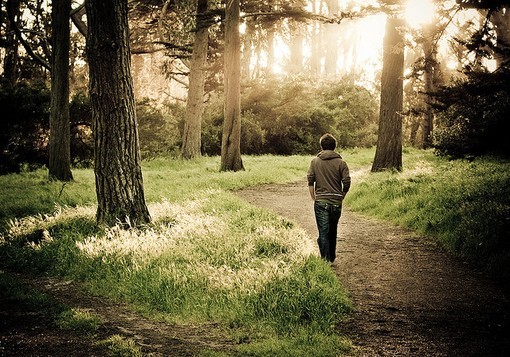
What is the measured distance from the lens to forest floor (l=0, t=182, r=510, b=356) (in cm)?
347

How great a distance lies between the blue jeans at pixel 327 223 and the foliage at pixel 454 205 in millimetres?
2248

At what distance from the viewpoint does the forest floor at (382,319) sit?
3.47m

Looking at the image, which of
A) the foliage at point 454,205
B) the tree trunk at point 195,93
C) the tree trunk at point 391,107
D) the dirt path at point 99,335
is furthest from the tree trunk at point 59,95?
the tree trunk at point 391,107

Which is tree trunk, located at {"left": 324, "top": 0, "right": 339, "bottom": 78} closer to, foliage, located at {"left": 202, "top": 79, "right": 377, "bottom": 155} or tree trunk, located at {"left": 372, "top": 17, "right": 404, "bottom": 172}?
foliage, located at {"left": 202, "top": 79, "right": 377, "bottom": 155}

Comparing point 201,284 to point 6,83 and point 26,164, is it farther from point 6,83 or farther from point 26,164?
point 6,83

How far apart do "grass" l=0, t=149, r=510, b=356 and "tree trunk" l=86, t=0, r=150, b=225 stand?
0.62 meters

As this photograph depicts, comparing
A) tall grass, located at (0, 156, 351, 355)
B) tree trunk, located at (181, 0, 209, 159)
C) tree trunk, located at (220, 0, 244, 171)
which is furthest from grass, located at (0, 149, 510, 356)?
tree trunk, located at (181, 0, 209, 159)

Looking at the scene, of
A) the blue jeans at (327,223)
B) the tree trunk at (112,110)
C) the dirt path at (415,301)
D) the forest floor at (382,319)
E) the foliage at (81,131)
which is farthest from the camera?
the foliage at (81,131)

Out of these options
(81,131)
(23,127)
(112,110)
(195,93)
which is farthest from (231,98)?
(23,127)

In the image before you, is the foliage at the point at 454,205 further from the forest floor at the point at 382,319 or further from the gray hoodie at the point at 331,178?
the gray hoodie at the point at 331,178

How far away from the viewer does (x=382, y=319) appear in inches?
163

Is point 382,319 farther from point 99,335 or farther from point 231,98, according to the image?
point 231,98

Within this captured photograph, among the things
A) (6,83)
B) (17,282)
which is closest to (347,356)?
(17,282)

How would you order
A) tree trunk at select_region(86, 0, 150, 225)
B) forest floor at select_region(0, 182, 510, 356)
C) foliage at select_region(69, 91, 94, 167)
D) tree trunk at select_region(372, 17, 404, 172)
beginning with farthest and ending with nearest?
foliage at select_region(69, 91, 94, 167) < tree trunk at select_region(372, 17, 404, 172) < tree trunk at select_region(86, 0, 150, 225) < forest floor at select_region(0, 182, 510, 356)
